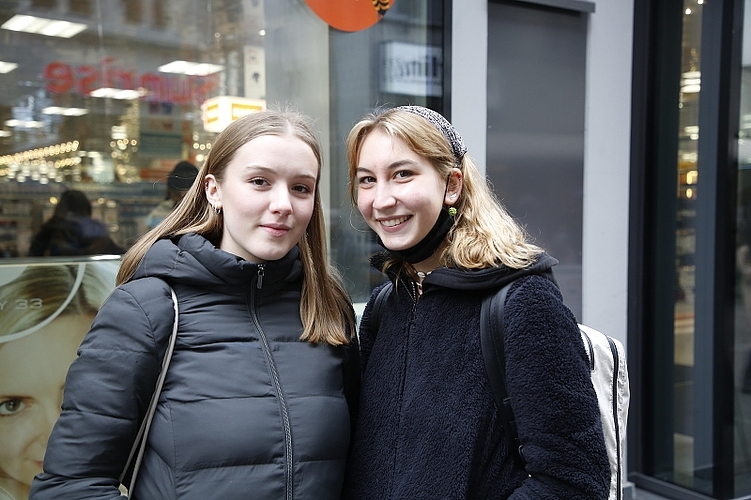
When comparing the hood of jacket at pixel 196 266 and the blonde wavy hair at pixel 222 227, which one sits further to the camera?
the blonde wavy hair at pixel 222 227

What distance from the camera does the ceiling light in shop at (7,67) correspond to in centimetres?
388

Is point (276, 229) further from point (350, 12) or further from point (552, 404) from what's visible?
Answer: point (350, 12)

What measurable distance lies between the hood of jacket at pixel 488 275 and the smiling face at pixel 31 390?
2.59m

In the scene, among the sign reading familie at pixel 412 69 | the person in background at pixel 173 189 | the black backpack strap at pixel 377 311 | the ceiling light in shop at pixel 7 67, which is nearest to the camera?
the black backpack strap at pixel 377 311

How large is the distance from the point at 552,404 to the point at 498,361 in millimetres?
175

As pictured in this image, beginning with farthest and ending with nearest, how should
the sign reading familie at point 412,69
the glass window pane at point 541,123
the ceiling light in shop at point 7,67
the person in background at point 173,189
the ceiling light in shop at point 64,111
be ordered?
1. the glass window pane at point 541,123
2. the sign reading familie at point 412,69
3. the person in background at point 173,189
4. the ceiling light in shop at point 64,111
5. the ceiling light in shop at point 7,67

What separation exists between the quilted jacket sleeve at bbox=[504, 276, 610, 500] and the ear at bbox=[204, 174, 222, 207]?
920 mm

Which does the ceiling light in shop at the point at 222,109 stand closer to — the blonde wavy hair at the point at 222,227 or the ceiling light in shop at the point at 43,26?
the ceiling light in shop at the point at 43,26

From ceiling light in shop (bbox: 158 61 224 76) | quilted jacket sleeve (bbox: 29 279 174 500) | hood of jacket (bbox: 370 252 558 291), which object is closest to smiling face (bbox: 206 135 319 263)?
quilted jacket sleeve (bbox: 29 279 174 500)

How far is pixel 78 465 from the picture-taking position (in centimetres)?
181

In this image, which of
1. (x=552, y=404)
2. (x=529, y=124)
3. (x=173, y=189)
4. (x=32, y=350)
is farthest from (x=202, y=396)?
(x=529, y=124)

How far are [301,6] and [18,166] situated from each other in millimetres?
1878

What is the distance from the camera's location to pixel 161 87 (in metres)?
4.35

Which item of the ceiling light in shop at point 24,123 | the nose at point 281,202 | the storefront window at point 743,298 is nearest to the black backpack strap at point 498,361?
the nose at point 281,202
